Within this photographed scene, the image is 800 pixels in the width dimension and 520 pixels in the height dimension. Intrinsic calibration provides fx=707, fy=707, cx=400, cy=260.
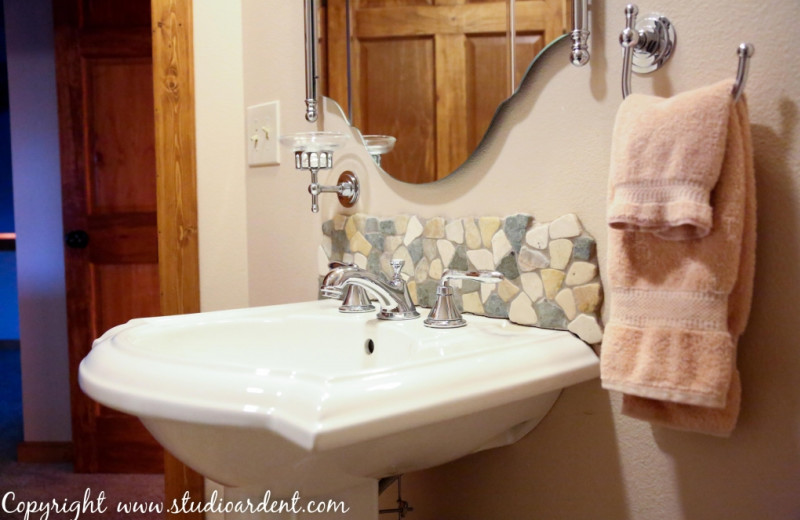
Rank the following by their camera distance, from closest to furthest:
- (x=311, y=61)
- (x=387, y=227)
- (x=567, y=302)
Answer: (x=567, y=302) < (x=387, y=227) < (x=311, y=61)

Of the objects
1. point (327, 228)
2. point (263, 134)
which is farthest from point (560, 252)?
point (263, 134)

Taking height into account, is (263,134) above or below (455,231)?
above

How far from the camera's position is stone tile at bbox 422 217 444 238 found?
117 cm

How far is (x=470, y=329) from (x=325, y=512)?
0.31 meters

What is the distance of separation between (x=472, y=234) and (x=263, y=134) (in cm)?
70

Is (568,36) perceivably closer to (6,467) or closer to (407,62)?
(407,62)

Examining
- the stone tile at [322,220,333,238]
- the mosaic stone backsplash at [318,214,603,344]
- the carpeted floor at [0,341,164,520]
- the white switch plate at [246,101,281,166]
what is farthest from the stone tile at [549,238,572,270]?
the carpeted floor at [0,341,164,520]

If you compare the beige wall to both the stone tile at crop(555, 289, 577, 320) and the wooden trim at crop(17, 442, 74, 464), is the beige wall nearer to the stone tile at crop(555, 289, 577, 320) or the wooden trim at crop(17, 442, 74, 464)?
the stone tile at crop(555, 289, 577, 320)

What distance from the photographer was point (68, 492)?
2.35 metres

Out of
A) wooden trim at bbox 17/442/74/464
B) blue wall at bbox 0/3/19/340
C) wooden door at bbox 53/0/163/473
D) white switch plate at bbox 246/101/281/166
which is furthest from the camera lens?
blue wall at bbox 0/3/19/340

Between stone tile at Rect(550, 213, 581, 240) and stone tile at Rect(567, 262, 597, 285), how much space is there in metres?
0.04

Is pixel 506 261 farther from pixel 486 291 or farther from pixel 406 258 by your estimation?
pixel 406 258

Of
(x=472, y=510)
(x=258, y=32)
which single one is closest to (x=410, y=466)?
(x=472, y=510)

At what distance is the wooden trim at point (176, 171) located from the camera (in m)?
1.68
